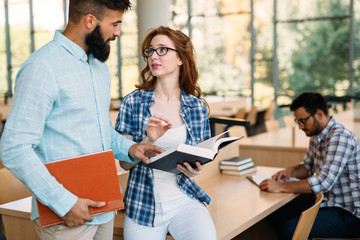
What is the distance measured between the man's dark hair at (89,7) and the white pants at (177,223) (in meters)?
0.93

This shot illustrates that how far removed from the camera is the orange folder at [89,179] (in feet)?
5.27

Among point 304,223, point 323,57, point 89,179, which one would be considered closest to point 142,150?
point 89,179

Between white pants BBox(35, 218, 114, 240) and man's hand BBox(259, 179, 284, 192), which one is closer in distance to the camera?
white pants BBox(35, 218, 114, 240)

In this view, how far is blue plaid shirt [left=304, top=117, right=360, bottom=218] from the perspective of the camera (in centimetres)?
295

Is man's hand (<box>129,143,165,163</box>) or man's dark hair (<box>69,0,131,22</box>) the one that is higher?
man's dark hair (<box>69,0,131,22</box>)

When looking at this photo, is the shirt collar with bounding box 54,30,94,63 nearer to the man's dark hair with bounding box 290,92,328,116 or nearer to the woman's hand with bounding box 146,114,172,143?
the woman's hand with bounding box 146,114,172,143

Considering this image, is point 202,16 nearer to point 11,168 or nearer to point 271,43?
point 271,43

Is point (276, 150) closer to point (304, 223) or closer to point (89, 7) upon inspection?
point (304, 223)

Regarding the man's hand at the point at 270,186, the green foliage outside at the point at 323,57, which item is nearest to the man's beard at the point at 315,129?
the man's hand at the point at 270,186

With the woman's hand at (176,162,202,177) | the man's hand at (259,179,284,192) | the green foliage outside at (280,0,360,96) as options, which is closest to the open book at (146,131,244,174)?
the woman's hand at (176,162,202,177)

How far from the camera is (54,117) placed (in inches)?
62.6

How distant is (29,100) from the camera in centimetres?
150

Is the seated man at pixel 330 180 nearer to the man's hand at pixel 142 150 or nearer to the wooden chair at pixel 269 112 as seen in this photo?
the man's hand at pixel 142 150

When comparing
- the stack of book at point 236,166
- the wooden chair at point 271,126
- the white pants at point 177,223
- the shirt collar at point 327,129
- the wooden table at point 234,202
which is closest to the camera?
the white pants at point 177,223
